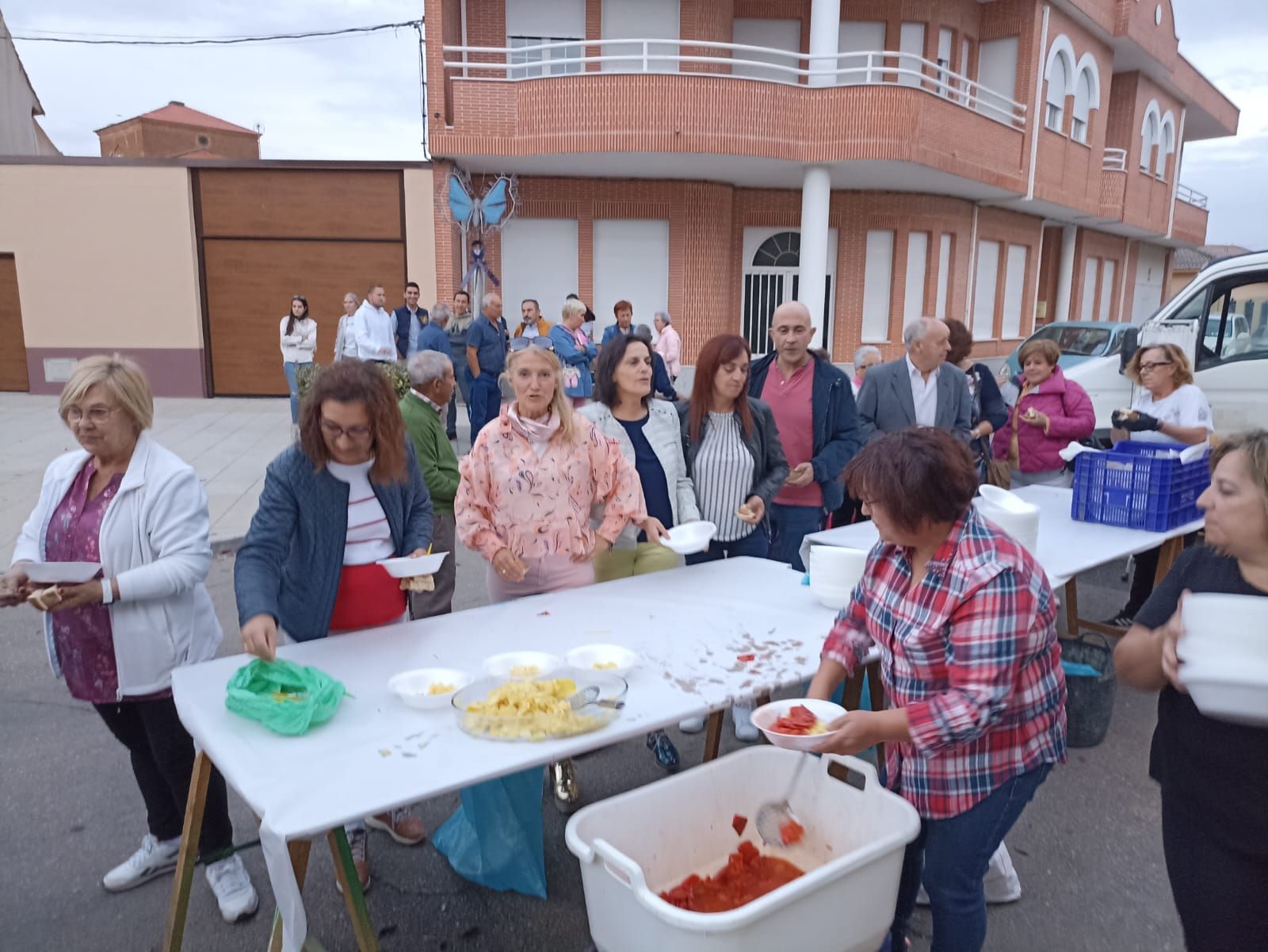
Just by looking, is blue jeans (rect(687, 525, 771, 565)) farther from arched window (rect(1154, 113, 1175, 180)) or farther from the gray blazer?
arched window (rect(1154, 113, 1175, 180))

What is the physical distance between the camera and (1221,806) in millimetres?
1764

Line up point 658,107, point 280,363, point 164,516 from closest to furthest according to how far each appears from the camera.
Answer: point 164,516 → point 658,107 → point 280,363

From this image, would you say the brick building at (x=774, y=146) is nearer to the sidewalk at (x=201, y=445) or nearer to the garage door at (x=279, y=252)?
the garage door at (x=279, y=252)

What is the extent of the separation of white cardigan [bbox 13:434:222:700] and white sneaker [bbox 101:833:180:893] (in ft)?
2.14

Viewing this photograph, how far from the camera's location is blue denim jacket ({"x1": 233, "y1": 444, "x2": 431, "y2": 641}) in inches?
105

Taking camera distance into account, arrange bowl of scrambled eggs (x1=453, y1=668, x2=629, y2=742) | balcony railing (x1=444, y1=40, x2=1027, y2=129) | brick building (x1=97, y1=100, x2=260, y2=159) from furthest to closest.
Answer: brick building (x1=97, y1=100, x2=260, y2=159) < balcony railing (x1=444, y1=40, x2=1027, y2=129) < bowl of scrambled eggs (x1=453, y1=668, x2=629, y2=742)

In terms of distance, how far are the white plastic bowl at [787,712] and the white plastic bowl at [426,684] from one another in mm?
821

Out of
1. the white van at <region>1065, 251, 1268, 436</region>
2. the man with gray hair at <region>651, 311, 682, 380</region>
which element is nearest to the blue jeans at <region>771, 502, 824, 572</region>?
the white van at <region>1065, 251, 1268, 436</region>

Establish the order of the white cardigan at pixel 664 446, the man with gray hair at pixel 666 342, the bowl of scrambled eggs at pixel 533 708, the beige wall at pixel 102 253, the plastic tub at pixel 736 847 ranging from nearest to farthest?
the plastic tub at pixel 736 847 < the bowl of scrambled eggs at pixel 533 708 < the white cardigan at pixel 664 446 < the man with gray hair at pixel 666 342 < the beige wall at pixel 102 253

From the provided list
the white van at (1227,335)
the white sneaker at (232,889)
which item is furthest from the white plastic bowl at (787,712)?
the white van at (1227,335)

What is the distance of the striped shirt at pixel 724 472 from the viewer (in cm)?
395

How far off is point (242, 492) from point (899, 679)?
24.7 feet

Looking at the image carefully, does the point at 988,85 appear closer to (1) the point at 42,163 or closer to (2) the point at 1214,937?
(1) the point at 42,163

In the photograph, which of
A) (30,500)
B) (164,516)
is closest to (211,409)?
(30,500)
